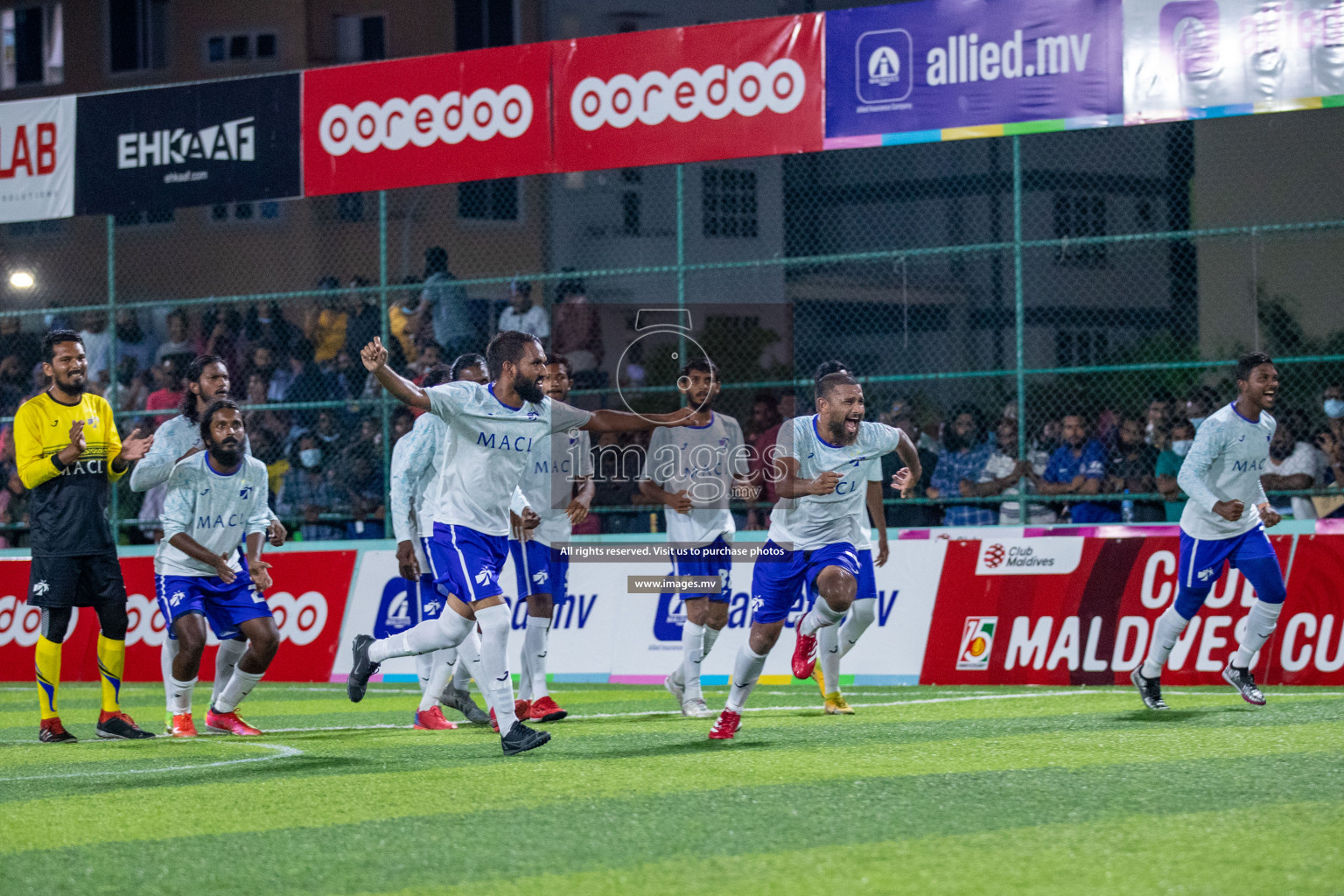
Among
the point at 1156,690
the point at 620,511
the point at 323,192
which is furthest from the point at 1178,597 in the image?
the point at 323,192

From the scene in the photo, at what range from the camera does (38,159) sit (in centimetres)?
1781

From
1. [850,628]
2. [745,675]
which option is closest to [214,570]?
[745,675]

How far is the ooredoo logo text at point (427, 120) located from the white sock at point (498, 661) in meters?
8.01

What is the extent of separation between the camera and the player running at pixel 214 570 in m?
10.6

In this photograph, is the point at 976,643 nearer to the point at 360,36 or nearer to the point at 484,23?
the point at 484,23

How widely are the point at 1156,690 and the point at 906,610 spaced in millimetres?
3348

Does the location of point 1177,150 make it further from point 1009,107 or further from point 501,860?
point 501,860

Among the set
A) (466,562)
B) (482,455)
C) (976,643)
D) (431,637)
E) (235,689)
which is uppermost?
(482,455)

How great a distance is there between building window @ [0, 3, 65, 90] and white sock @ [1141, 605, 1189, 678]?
3459 cm

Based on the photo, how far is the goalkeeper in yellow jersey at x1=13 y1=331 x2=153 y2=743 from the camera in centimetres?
1080

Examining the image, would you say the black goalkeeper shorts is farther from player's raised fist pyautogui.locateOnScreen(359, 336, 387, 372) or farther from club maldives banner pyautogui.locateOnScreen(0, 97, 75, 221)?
club maldives banner pyautogui.locateOnScreen(0, 97, 75, 221)

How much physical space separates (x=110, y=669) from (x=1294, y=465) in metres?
9.43

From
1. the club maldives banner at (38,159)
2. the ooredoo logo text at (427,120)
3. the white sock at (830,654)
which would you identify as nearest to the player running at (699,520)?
the white sock at (830,654)

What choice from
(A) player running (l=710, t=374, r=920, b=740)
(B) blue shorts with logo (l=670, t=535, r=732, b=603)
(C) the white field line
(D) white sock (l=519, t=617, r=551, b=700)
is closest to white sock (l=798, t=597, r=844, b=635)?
(A) player running (l=710, t=374, r=920, b=740)
